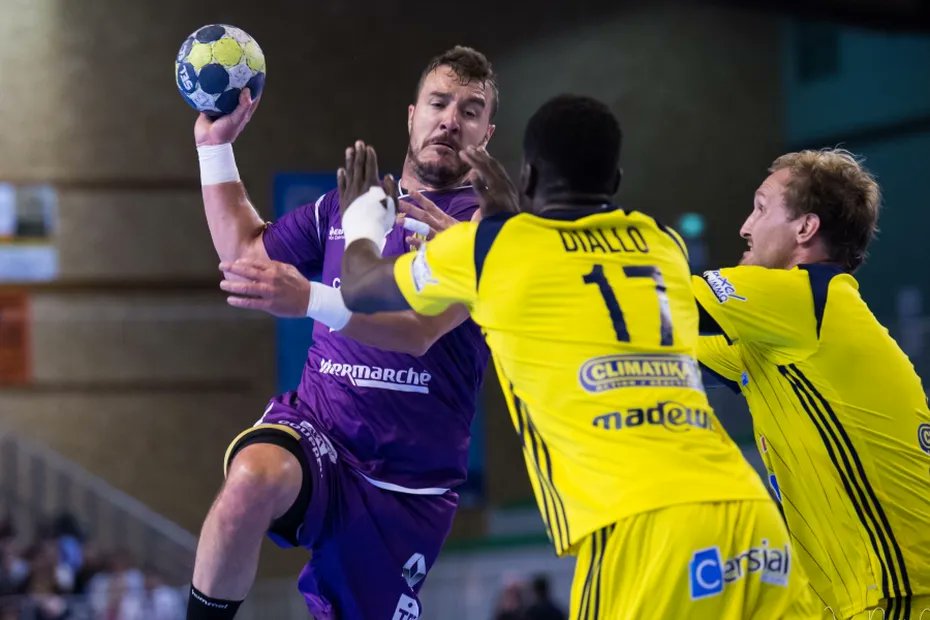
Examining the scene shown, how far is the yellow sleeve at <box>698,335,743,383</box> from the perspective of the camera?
4.56 metres

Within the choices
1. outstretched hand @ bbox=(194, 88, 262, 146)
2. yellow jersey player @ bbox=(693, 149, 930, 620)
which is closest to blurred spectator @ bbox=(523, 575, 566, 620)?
yellow jersey player @ bbox=(693, 149, 930, 620)

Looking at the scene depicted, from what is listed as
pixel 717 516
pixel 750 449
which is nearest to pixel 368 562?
pixel 717 516

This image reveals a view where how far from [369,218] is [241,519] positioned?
3.63 ft

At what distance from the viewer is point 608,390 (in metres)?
3.29

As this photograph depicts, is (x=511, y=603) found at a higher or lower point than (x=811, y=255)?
lower

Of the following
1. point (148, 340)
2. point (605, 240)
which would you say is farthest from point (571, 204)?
point (148, 340)

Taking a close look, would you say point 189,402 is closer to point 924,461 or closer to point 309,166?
point 309,166

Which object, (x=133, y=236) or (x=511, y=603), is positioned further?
(x=133, y=236)

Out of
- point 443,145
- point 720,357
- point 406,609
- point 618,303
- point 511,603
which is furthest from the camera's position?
point 511,603

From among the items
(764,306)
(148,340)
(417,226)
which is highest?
(417,226)

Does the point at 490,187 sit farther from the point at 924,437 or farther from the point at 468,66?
the point at 924,437

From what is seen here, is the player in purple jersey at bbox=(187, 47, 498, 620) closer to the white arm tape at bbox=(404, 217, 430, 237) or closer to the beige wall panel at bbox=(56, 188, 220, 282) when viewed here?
the white arm tape at bbox=(404, 217, 430, 237)

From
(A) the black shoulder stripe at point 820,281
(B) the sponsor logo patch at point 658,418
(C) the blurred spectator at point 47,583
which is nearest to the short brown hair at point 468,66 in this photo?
(A) the black shoulder stripe at point 820,281

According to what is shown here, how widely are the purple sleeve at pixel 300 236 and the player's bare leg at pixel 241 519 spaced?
1001 mm
